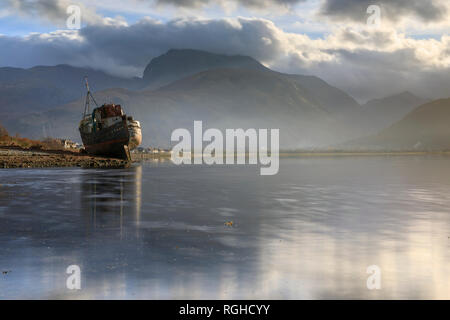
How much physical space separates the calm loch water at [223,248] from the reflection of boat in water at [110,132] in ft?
200

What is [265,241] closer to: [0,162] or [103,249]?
[103,249]

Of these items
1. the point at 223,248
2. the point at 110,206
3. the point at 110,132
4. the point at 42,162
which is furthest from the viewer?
the point at 110,132

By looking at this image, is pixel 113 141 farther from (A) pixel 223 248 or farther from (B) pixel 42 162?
(A) pixel 223 248

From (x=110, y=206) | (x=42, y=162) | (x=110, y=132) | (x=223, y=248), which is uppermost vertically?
(x=110, y=132)

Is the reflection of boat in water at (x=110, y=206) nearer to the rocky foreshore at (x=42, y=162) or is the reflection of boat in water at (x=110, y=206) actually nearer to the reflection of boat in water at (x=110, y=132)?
the rocky foreshore at (x=42, y=162)

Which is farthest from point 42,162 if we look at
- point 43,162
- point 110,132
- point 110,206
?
point 110,206

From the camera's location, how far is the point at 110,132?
8712cm

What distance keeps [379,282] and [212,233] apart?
7.18 metres

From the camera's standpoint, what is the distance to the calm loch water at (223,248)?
32.1ft

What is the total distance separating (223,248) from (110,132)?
7679cm

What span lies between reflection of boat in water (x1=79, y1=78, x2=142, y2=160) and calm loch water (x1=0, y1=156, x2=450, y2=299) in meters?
61.0

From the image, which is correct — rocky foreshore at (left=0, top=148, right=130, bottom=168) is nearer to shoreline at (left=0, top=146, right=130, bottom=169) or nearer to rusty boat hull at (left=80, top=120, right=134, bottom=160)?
shoreline at (left=0, top=146, right=130, bottom=169)

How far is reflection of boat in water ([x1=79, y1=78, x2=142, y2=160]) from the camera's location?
8688 cm
